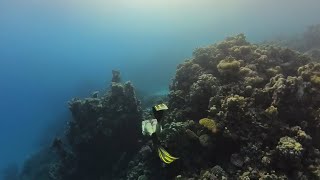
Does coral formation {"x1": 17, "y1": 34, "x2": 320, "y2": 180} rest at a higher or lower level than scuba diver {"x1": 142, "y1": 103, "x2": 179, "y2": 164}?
lower

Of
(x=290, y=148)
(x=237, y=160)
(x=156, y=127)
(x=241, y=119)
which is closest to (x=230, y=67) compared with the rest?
(x=241, y=119)

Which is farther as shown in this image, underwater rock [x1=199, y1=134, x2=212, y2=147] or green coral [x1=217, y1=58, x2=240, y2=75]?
green coral [x1=217, y1=58, x2=240, y2=75]

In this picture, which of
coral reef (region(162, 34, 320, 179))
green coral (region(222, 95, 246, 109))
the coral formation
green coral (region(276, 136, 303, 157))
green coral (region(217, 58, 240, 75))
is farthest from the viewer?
green coral (region(217, 58, 240, 75))

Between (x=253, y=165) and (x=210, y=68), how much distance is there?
→ 4466 mm

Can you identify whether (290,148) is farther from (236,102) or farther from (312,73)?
(312,73)

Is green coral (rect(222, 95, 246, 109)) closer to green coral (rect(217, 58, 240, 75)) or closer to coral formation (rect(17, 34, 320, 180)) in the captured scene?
coral formation (rect(17, 34, 320, 180))

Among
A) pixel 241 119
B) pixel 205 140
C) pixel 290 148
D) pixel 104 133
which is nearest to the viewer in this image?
pixel 290 148

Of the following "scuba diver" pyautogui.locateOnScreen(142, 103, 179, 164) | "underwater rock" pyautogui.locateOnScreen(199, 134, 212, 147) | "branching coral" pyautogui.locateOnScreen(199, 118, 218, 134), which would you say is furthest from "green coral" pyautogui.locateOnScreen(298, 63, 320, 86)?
"scuba diver" pyautogui.locateOnScreen(142, 103, 179, 164)

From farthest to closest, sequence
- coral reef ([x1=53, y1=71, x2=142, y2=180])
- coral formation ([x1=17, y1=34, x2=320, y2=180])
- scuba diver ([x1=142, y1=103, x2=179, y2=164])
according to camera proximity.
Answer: coral reef ([x1=53, y1=71, x2=142, y2=180]) < coral formation ([x1=17, y1=34, x2=320, y2=180]) < scuba diver ([x1=142, y1=103, x2=179, y2=164])

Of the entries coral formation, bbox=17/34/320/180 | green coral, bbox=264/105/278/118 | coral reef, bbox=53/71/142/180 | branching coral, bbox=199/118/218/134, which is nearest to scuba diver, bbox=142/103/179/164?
coral formation, bbox=17/34/320/180

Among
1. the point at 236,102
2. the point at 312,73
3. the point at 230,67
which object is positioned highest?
the point at 230,67

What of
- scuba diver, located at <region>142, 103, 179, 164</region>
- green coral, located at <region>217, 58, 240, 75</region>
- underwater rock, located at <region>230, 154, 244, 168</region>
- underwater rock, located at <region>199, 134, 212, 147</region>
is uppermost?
scuba diver, located at <region>142, 103, 179, 164</region>

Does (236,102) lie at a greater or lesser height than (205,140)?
greater

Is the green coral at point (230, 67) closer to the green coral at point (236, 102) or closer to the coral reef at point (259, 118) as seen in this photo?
the coral reef at point (259, 118)
